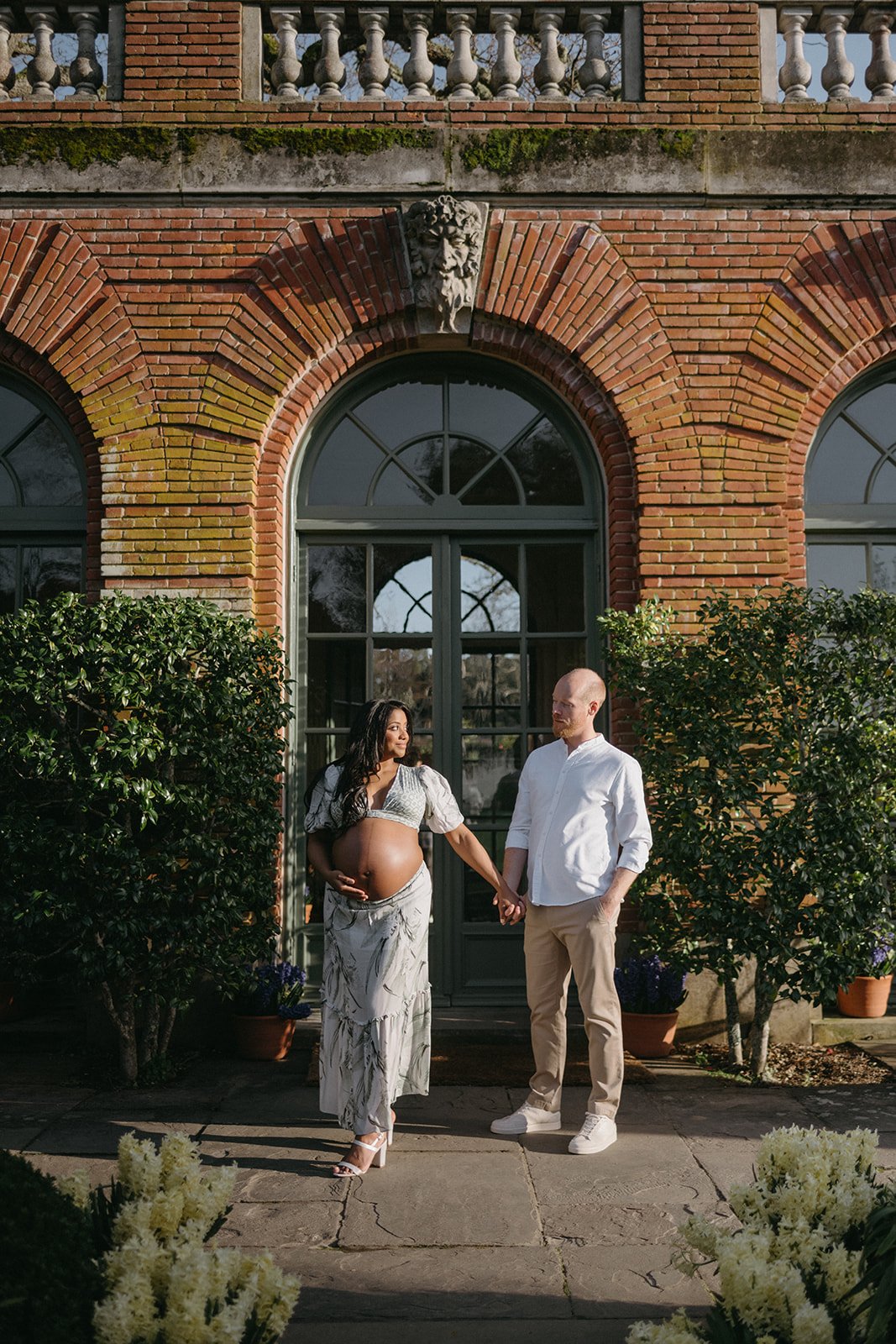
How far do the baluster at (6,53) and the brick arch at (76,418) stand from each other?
1.60 meters

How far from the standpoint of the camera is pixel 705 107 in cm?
684

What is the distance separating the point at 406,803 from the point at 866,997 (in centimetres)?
350

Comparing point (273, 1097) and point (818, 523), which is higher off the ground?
point (818, 523)

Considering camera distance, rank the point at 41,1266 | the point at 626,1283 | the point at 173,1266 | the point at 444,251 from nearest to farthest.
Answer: the point at 41,1266 < the point at 173,1266 < the point at 626,1283 < the point at 444,251

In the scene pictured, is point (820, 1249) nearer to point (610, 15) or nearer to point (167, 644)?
point (167, 644)

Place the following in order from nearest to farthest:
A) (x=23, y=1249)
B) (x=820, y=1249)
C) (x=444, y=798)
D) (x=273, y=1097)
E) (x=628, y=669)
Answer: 1. (x=23, y=1249)
2. (x=820, y=1249)
3. (x=444, y=798)
4. (x=273, y=1097)
5. (x=628, y=669)

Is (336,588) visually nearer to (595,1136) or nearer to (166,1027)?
(166,1027)

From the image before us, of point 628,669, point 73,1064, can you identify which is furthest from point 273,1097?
point 628,669

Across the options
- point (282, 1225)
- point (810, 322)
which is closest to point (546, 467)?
point (810, 322)

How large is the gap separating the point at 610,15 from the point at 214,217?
9.48ft

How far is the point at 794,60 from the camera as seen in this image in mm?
6934

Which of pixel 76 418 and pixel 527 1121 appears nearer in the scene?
pixel 527 1121

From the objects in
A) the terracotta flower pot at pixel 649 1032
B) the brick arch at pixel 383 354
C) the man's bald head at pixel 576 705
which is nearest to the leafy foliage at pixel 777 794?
the terracotta flower pot at pixel 649 1032

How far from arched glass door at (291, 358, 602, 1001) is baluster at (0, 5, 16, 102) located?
296cm
